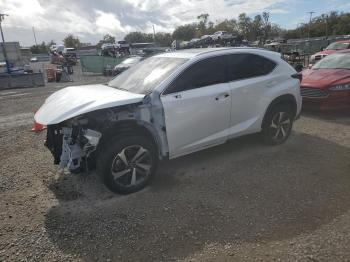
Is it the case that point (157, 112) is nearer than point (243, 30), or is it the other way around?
point (157, 112)

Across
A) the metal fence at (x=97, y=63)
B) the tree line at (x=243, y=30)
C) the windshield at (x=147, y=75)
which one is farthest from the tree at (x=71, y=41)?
the windshield at (x=147, y=75)

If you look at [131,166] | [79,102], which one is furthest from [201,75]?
[79,102]

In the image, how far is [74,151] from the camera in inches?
159

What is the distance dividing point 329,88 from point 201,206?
539cm

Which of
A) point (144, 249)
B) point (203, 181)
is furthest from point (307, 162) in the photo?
point (144, 249)

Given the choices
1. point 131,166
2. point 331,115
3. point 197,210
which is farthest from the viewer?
point 331,115

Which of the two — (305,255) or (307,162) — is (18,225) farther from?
(307,162)

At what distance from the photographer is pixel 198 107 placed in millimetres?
4469

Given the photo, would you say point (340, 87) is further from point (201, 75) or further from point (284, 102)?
point (201, 75)

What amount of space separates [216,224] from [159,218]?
2.16 feet

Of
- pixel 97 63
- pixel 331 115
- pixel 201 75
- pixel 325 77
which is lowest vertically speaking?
pixel 331 115

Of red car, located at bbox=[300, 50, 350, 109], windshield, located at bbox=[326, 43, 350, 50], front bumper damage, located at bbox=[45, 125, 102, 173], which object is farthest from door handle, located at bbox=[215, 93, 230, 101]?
windshield, located at bbox=[326, 43, 350, 50]

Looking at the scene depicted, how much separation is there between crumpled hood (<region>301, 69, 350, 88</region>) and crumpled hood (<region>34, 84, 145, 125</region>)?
17.8 ft

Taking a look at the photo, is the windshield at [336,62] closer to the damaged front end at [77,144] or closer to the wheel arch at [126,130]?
the wheel arch at [126,130]
